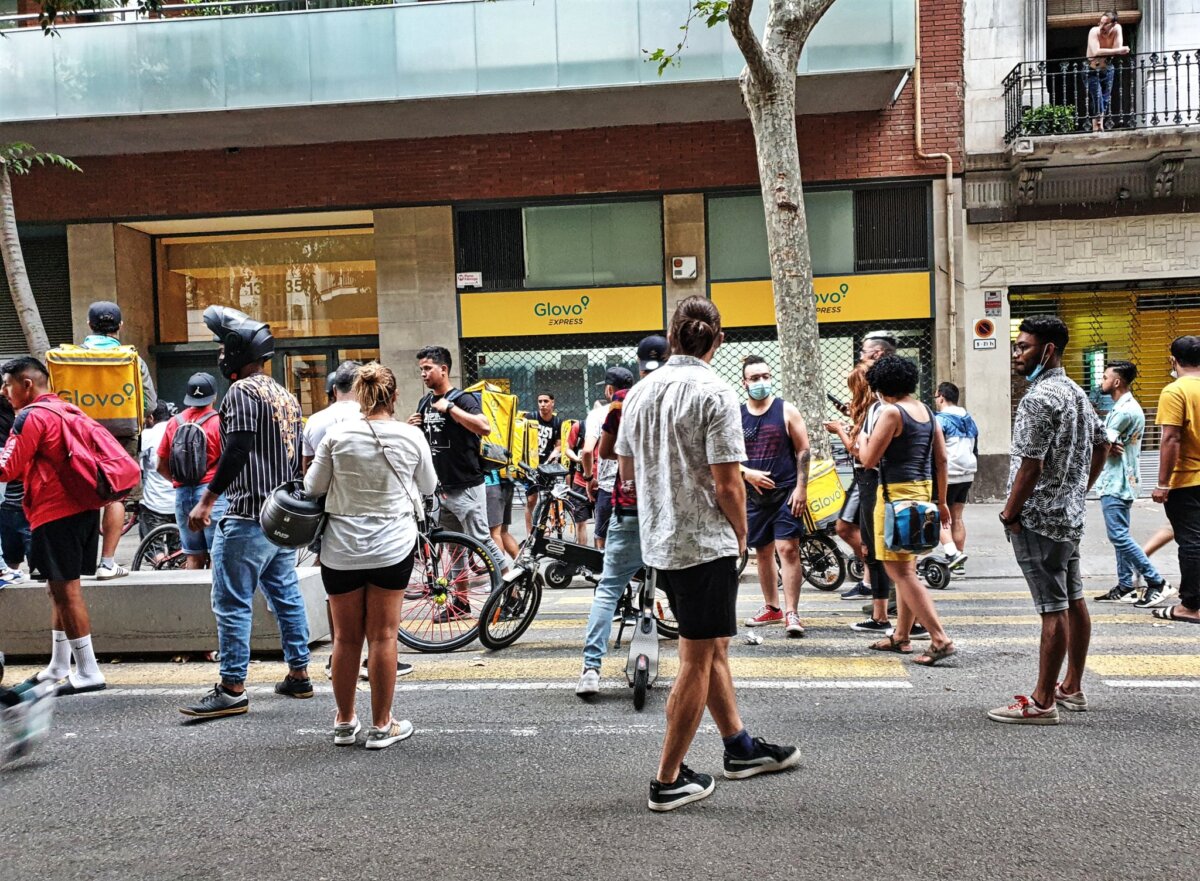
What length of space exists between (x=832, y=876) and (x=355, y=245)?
15.6 m

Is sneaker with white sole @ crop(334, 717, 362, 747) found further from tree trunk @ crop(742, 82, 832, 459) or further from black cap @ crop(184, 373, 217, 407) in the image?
tree trunk @ crop(742, 82, 832, 459)

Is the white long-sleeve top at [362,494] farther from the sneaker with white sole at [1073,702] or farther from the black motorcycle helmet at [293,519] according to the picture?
the sneaker with white sole at [1073,702]

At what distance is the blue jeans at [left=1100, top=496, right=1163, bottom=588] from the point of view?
7.94 metres

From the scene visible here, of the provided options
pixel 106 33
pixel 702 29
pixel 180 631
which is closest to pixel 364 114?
pixel 106 33

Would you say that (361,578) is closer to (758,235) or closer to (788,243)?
(788,243)

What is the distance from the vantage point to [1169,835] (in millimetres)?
Answer: 3619

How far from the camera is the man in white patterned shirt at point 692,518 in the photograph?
3932 mm

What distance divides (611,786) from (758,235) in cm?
1293

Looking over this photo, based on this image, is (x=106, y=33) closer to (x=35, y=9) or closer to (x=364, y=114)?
(x=35, y=9)

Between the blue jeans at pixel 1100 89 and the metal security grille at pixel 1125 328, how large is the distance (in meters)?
2.82

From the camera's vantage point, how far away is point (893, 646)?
21.7 feet

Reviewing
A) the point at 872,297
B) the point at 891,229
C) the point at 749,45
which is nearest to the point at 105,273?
the point at 749,45

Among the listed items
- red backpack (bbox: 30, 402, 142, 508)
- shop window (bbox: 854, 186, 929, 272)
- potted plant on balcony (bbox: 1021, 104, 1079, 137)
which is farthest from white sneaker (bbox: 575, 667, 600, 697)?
potted plant on balcony (bbox: 1021, 104, 1079, 137)

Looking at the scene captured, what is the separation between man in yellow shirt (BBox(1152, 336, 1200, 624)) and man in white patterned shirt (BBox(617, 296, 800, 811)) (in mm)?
4497
